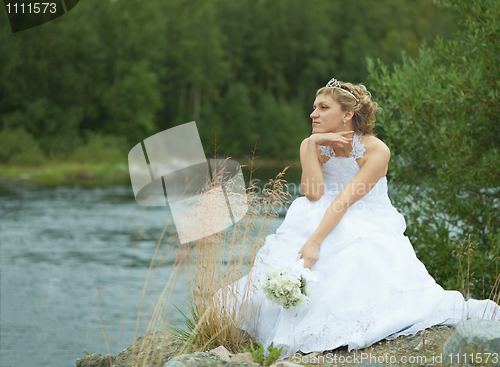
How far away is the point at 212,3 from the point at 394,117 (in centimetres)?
5009

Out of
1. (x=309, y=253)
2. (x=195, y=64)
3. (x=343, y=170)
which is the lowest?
(x=309, y=253)

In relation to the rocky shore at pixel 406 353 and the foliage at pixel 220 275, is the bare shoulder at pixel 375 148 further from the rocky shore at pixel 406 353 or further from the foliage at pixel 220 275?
the rocky shore at pixel 406 353

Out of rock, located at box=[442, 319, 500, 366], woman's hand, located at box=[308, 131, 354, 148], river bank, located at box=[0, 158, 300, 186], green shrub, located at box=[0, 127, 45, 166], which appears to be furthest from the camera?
green shrub, located at box=[0, 127, 45, 166]

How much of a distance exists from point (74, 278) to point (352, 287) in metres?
8.97

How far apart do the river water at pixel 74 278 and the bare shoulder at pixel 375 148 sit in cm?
96

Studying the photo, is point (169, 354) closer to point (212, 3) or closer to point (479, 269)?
point (479, 269)

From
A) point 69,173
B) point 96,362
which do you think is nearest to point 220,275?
point 96,362

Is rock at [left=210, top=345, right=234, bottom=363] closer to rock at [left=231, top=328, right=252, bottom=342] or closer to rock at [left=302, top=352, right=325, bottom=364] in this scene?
rock at [left=231, top=328, right=252, bottom=342]

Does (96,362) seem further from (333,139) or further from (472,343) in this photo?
(472,343)

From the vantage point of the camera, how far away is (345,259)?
356cm

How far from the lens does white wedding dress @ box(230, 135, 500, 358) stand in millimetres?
3395

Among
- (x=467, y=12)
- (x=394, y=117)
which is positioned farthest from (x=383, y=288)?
(x=467, y=12)

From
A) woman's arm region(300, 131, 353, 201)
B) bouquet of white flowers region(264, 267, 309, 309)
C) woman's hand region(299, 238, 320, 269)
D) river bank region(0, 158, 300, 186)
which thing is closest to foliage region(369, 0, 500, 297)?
woman's arm region(300, 131, 353, 201)

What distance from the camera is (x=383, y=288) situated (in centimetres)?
350
